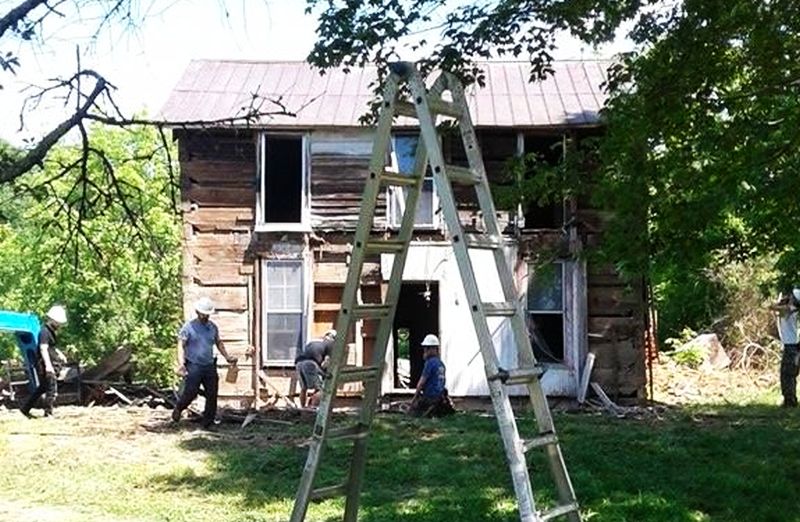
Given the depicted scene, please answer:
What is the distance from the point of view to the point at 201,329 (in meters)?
13.3

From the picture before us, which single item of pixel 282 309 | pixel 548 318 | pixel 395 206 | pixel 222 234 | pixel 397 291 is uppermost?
pixel 395 206

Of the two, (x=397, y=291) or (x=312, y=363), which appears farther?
(x=312, y=363)

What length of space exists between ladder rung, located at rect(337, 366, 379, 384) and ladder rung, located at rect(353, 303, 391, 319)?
280 millimetres

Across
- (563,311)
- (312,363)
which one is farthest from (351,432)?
(563,311)

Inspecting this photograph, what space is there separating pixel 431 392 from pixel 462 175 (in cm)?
974

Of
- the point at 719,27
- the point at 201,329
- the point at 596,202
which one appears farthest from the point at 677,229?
the point at 201,329

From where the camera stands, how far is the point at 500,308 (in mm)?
4961

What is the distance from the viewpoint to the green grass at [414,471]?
823 cm

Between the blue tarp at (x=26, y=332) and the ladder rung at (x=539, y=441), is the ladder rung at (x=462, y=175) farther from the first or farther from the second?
the blue tarp at (x=26, y=332)

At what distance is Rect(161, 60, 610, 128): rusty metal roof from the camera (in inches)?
712

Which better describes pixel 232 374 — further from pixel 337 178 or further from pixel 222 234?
pixel 337 178

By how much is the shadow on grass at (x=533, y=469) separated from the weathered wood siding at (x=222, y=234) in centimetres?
521

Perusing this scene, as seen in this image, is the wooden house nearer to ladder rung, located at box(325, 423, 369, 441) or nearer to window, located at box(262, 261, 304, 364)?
window, located at box(262, 261, 304, 364)

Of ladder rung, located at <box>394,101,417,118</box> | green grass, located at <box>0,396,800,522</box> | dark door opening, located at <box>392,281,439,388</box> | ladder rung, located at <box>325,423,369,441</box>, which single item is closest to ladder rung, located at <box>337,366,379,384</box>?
ladder rung, located at <box>325,423,369,441</box>
